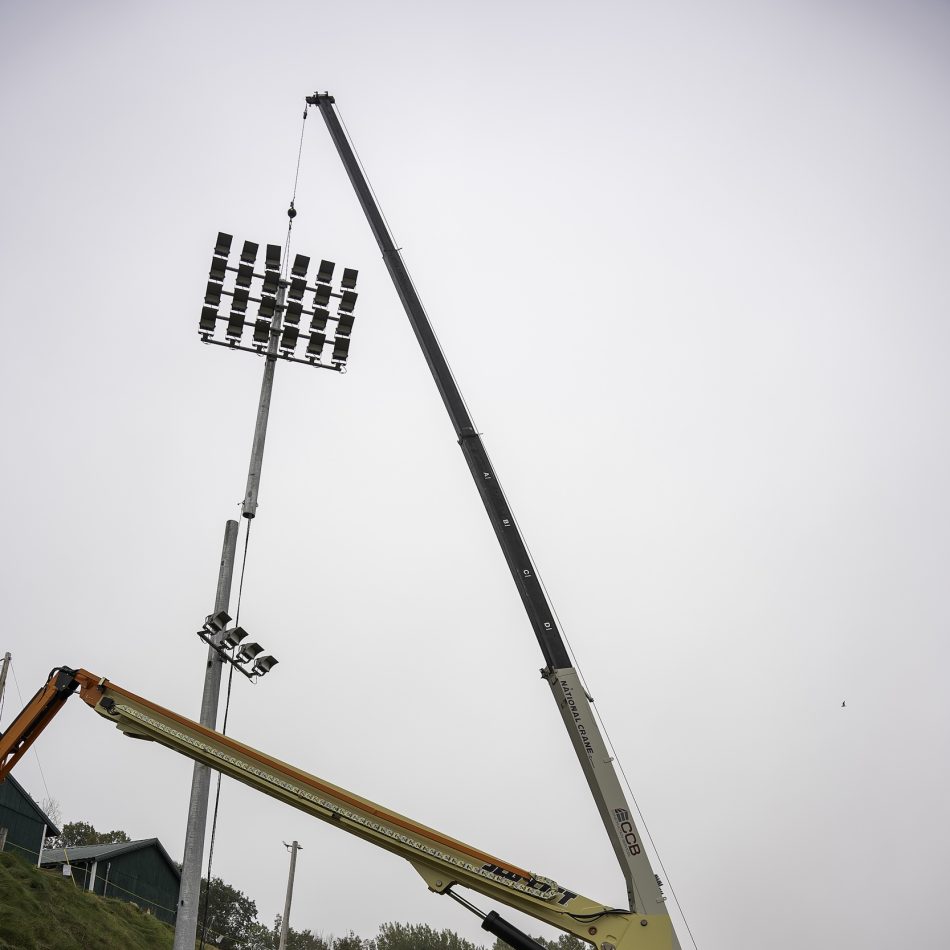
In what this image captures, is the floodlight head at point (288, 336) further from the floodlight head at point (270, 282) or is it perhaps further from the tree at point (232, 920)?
the tree at point (232, 920)

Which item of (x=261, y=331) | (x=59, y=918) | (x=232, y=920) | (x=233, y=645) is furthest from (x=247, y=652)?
(x=232, y=920)

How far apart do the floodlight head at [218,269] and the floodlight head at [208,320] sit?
70 centimetres

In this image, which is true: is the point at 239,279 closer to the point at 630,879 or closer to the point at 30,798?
the point at 630,879

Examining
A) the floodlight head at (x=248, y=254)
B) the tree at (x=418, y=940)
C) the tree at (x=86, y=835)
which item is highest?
the floodlight head at (x=248, y=254)

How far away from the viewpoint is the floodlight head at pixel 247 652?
15578 mm

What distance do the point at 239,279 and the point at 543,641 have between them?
1112cm

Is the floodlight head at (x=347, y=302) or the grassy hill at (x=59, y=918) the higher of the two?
the floodlight head at (x=347, y=302)

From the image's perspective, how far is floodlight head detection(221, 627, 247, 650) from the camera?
15328 millimetres

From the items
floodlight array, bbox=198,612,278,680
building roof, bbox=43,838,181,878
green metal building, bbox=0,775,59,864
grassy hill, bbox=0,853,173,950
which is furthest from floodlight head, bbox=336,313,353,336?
building roof, bbox=43,838,181,878

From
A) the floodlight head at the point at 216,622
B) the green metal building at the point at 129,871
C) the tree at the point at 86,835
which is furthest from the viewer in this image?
the tree at the point at 86,835

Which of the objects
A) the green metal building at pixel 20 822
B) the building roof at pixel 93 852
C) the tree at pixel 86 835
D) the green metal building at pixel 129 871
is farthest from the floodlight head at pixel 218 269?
the tree at pixel 86 835

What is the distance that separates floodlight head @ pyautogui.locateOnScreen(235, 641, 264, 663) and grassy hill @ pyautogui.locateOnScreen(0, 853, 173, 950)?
16113mm

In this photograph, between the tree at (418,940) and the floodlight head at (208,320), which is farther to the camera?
the tree at (418,940)

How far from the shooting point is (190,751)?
496 inches
